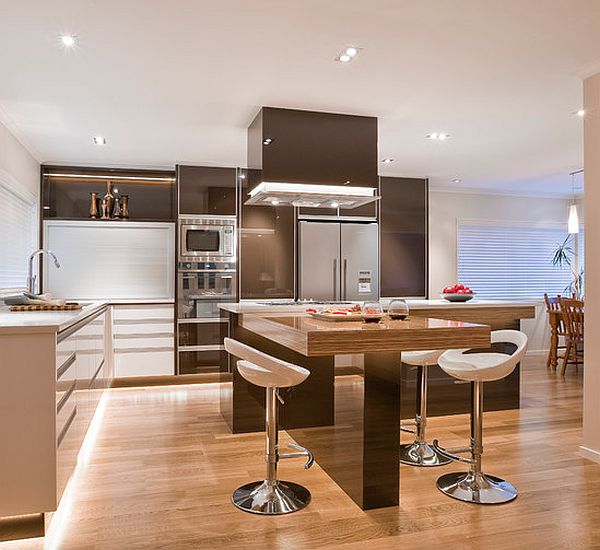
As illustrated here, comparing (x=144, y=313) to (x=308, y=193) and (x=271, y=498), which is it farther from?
(x=271, y=498)

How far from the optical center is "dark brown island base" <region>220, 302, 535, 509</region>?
235 centimetres

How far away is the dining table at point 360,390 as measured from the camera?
233 centimetres

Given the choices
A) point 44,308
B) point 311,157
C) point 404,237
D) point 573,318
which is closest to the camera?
point 44,308

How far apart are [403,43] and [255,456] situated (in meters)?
2.71

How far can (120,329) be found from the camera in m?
5.89

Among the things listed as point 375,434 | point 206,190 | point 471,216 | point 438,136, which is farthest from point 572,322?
point 375,434

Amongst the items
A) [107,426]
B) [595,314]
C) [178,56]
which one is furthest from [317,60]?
[107,426]

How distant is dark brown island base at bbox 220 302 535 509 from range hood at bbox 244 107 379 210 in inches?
39.0

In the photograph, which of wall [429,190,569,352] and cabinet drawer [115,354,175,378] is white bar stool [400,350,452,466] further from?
wall [429,190,569,352]

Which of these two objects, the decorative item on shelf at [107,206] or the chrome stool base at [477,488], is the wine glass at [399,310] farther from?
the decorative item on shelf at [107,206]

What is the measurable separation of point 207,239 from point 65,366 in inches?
139

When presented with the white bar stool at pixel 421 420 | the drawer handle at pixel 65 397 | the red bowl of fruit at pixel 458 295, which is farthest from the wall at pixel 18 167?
the red bowl of fruit at pixel 458 295

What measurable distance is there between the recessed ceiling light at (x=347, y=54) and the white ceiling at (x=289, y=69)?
55mm

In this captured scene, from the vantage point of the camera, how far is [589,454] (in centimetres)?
346
